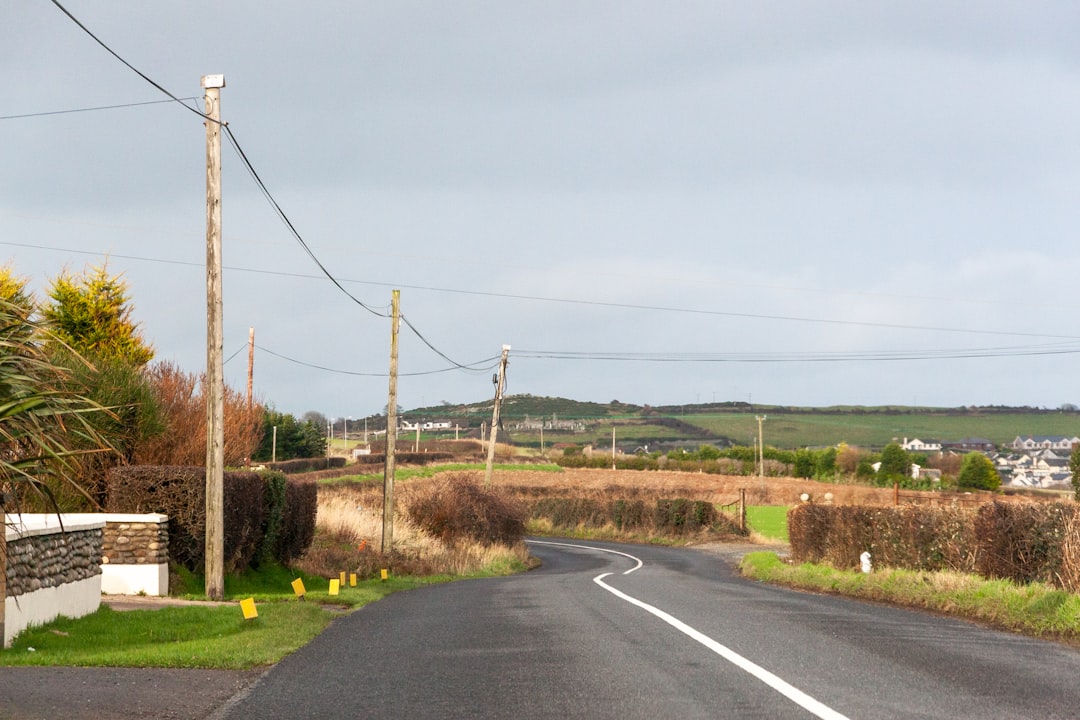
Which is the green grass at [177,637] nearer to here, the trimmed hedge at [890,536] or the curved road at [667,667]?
the curved road at [667,667]

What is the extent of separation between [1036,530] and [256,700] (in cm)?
1316

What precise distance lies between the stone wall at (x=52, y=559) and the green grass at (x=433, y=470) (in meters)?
47.8

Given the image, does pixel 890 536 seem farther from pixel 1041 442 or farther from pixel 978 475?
pixel 1041 442

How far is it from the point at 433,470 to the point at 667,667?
80481mm

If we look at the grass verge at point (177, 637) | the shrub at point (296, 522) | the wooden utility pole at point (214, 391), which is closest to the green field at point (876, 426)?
the shrub at point (296, 522)

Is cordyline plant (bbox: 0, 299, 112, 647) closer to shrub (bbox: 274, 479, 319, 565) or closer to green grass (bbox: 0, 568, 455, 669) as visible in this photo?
green grass (bbox: 0, 568, 455, 669)

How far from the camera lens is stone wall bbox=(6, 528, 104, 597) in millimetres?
Answer: 14117

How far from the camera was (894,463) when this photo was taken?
10175cm

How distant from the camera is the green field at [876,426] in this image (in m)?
175

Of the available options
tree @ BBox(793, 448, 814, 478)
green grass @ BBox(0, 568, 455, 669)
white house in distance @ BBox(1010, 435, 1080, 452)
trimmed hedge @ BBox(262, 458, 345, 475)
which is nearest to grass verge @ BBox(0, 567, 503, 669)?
green grass @ BBox(0, 568, 455, 669)

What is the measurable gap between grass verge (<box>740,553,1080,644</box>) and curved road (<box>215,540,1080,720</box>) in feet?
2.42

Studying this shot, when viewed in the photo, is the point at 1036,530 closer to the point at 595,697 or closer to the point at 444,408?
the point at 595,697

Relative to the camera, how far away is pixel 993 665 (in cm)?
1060

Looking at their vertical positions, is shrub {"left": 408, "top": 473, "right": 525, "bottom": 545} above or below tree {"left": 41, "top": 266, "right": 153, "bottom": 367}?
below
